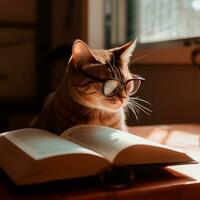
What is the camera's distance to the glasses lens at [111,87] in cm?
66

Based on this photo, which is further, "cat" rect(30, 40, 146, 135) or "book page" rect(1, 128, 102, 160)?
"cat" rect(30, 40, 146, 135)

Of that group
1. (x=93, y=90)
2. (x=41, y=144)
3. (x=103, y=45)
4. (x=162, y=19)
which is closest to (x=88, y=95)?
(x=93, y=90)

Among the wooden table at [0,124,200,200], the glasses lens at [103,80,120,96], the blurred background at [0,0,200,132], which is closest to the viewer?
the wooden table at [0,124,200,200]

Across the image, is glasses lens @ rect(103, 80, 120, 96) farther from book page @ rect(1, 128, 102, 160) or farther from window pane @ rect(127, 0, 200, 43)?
window pane @ rect(127, 0, 200, 43)

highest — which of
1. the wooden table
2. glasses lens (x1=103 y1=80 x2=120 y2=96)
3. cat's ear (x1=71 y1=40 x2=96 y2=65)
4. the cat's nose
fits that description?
cat's ear (x1=71 y1=40 x2=96 y2=65)

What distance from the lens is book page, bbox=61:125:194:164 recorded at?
487 mm

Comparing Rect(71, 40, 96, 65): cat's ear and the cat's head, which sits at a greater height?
Rect(71, 40, 96, 65): cat's ear

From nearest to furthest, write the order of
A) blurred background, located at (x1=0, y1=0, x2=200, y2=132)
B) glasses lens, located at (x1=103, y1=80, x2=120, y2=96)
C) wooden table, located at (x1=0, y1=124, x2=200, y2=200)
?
wooden table, located at (x1=0, y1=124, x2=200, y2=200), glasses lens, located at (x1=103, y1=80, x2=120, y2=96), blurred background, located at (x1=0, y1=0, x2=200, y2=132)

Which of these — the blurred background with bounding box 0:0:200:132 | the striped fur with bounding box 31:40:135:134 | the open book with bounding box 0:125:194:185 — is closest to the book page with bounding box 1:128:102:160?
the open book with bounding box 0:125:194:185

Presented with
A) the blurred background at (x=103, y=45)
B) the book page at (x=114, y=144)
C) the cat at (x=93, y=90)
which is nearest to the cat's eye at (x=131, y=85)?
the cat at (x=93, y=90)

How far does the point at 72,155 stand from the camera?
46 centimetres

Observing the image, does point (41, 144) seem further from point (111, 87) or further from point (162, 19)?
point (162, 19)

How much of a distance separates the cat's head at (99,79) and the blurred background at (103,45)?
0.63 m

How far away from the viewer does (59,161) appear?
0.46 meters
